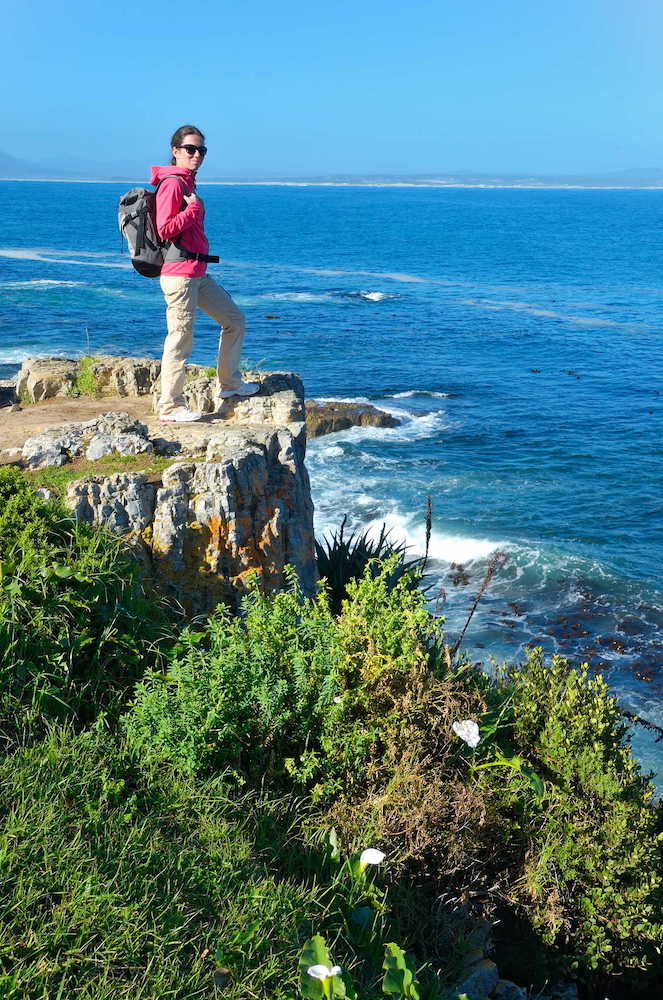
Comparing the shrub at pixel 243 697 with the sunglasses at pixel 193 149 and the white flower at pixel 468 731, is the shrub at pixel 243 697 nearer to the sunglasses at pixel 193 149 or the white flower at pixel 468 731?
the white flower at pixel 468 731

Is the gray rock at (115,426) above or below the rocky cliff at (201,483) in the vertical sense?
above

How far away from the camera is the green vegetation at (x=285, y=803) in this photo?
3059mm

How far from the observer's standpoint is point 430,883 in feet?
13.9

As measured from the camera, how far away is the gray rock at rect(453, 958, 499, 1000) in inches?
149

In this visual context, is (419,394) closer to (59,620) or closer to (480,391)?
(480,391)

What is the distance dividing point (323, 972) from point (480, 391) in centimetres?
2913

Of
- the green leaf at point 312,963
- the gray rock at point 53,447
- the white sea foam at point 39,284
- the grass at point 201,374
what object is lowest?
the white sea foam at point 39,284

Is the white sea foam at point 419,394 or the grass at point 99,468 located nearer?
the grass at point 99,468

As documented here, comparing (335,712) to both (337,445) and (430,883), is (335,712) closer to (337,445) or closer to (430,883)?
(430,883)

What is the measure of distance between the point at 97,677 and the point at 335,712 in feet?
4.22

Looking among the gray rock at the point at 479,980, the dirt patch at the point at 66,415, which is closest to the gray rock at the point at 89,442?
the dirt patch at the point at 66,415

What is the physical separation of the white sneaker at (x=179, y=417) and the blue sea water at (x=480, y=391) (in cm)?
283

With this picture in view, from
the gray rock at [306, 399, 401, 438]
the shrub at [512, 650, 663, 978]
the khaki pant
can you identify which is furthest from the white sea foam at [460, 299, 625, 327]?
the shrub at [512, 650, 663, 978]

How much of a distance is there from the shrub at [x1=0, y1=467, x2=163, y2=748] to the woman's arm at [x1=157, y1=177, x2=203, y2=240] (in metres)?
2.73
